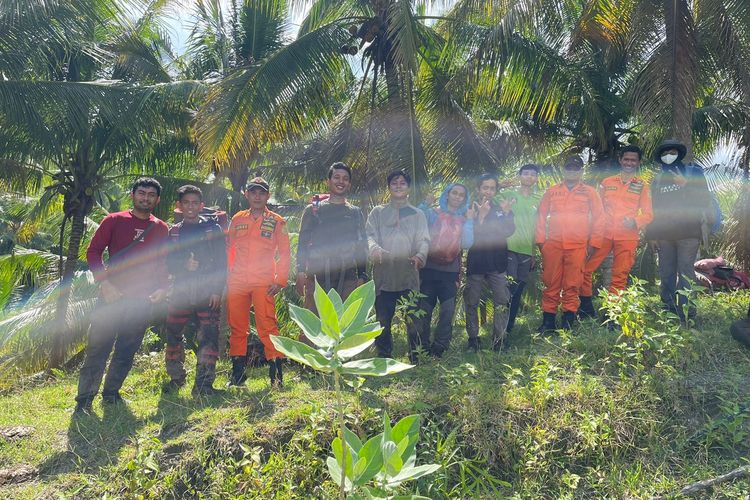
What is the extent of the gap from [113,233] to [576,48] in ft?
21.8

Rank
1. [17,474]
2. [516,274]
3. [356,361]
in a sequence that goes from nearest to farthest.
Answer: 1. [356,361]
2. [17,474]
3. [516,274]

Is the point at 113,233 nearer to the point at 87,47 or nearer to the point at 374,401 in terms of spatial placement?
the point at 374,401

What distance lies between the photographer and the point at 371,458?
1.43 m

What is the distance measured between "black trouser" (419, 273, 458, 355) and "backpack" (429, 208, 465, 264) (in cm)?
19

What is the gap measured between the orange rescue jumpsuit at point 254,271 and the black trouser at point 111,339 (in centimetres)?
71

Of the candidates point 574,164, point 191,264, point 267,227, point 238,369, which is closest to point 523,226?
point 574,164

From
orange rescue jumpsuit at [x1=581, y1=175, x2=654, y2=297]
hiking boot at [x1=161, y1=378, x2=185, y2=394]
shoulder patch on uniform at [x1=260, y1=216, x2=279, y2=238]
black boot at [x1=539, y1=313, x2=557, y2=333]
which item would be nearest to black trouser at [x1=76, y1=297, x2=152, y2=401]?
hiking boot at [x1=161, y1=378, x2=185, y2=394]

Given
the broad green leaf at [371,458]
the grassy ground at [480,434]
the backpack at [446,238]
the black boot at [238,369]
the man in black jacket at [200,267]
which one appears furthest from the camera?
the backpack at [446,238]

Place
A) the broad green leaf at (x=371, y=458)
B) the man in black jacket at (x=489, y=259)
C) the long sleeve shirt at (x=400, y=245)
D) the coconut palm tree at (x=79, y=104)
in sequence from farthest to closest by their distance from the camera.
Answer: the coconut palm tree at (x=79, y=104) → the man in black jacket at (x=489, y=259) → the long sleeve shirt at (x=400, y=245) → the broad green leaf at (x=371, y=458)

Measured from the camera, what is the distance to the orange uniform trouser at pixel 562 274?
5.32 m

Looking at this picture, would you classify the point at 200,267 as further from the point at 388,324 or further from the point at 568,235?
the point at 568,235

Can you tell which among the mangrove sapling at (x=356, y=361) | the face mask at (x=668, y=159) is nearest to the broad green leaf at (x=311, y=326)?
the mangrove sapling at (x=356, y=361)

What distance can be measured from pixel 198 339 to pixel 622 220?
3.88 meters

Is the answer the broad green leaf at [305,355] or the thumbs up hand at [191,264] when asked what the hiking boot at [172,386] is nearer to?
the thumbs up hand at [191,264]
